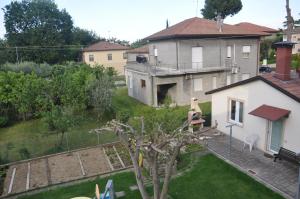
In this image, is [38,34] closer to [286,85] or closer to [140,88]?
Answer: [140,88]

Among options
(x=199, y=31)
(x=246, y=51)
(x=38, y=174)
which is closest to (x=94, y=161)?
(x=38, y=174)

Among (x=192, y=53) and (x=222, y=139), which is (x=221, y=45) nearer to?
(x=192, y=53)

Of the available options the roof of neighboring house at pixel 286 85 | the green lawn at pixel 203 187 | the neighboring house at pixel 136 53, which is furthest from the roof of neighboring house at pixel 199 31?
the neighboring house at pixel 136 53

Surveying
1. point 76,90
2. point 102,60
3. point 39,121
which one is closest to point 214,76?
point 76,90

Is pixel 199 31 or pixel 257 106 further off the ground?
pixel 199 31

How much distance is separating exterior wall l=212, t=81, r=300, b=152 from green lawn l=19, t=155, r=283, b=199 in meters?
2.71

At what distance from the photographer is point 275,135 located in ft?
38.4

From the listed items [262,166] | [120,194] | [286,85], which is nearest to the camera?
[120,194]

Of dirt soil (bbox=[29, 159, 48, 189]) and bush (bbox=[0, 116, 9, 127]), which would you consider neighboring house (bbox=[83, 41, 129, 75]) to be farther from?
dirt soil (bbox=[29, 159, 48, 189])

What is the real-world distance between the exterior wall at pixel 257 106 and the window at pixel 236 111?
0.26 meters

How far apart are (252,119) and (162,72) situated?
37.2 feet

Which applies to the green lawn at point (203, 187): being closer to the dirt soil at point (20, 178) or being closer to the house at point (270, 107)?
the dirt soil at point (20, 178)

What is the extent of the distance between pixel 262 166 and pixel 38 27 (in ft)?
183

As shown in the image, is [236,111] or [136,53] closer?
[236,111]
